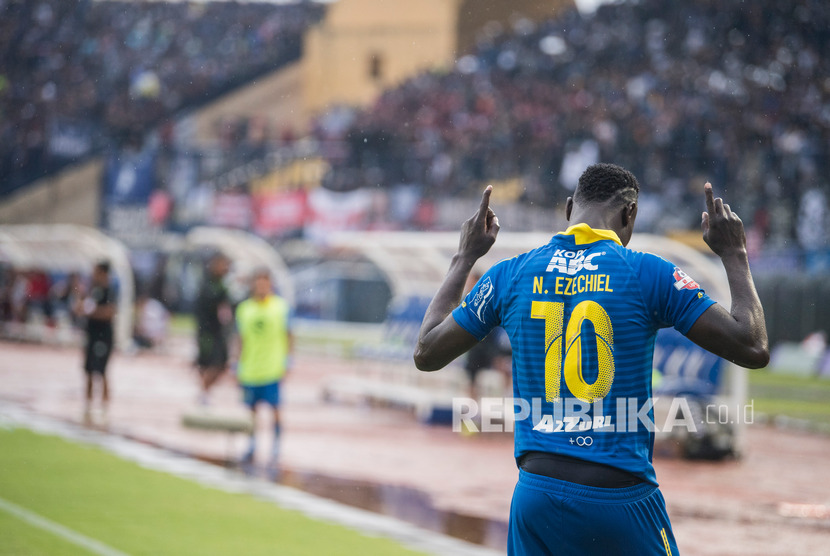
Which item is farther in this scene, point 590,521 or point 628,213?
point 628,213

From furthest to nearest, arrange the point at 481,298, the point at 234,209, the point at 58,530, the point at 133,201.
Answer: the point at 133,201 → the point at 234,209 → the point at 58,530 → the point at 481,298

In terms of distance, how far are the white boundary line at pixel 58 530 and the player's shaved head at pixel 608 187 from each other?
16.2 feet

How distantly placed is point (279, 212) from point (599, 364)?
28530mm

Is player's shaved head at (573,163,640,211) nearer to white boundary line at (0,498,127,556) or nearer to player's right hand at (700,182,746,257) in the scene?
player's right hand at (700,182,746,257)

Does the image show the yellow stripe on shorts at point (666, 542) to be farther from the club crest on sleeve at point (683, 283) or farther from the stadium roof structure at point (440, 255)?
the stadium roof structure at point (440, 255)

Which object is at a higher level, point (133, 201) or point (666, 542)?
point (133, 201)

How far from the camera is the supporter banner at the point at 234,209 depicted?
32.1 m

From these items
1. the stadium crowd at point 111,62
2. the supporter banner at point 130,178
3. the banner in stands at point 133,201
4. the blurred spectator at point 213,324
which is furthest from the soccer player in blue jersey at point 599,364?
the stadium crowd at point 111,62

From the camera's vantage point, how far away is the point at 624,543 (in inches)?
109

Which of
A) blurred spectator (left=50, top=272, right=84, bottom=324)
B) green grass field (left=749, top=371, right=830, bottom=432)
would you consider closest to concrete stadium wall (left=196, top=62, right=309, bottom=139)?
blurred spectator (left=50, top=272, right=84, bottom=324)

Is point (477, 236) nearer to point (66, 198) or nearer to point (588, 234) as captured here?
point (588, 234)

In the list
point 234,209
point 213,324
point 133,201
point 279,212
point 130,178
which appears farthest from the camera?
point 130,178

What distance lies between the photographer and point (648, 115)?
24719mm

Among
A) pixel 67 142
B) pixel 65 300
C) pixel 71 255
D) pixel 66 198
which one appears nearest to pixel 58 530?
pixel 71 255
